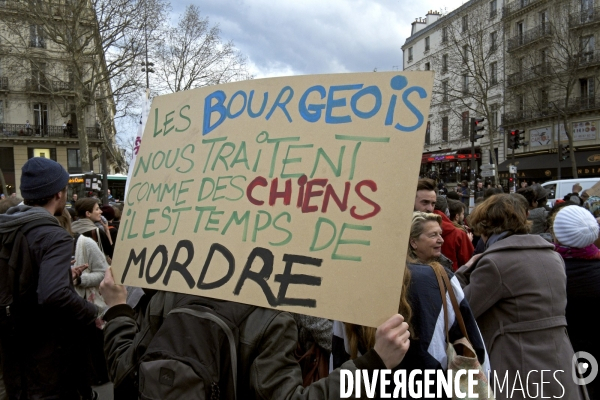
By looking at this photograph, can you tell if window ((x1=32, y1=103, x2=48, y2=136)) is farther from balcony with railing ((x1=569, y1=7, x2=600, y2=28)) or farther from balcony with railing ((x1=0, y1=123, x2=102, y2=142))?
balcony with railing ((x1=569, y1=7, x2=600, y2=28))

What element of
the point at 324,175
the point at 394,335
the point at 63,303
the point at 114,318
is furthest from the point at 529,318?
the point at 63,303

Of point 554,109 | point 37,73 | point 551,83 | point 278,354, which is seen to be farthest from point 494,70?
point 278,354

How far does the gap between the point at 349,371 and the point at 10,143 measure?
44884mm

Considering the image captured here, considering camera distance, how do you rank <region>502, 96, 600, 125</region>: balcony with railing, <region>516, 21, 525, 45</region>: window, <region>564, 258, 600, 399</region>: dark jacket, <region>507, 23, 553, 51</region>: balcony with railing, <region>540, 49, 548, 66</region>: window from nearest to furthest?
1. <region>564, 258, 600, 399</region>: dark jacket
2. <region>502, 96, 600, 125</region>: balcony with railing
3. <region>507, 23, 553, 51</region>: balcony with railing
4. <region>540, 49, 548, 66</region>: window
5. <region>516, 21, 525, 45</region>: window

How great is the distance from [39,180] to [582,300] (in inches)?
132

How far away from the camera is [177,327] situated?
149 cm

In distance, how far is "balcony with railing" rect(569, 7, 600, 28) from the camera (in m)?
30.5

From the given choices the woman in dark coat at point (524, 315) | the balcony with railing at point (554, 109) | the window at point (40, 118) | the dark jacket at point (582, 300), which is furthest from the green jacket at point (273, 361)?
the window at point (40, 118)

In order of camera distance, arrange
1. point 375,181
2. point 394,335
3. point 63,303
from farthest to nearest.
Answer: point 63,303
point 375,181
point 394,335

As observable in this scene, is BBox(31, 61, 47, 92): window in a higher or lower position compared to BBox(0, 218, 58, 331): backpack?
higher

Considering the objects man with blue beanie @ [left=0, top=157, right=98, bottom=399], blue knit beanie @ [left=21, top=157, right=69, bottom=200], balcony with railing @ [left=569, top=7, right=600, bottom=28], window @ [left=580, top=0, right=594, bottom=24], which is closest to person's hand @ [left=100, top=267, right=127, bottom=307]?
man with blue beanie @ [left=0, top=157, right=98, bottom=399]

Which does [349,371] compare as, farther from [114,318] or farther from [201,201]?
[114,318]

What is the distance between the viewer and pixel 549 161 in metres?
34.6

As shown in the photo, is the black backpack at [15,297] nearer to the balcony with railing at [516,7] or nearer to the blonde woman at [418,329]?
the blonde woman at [418,329]
